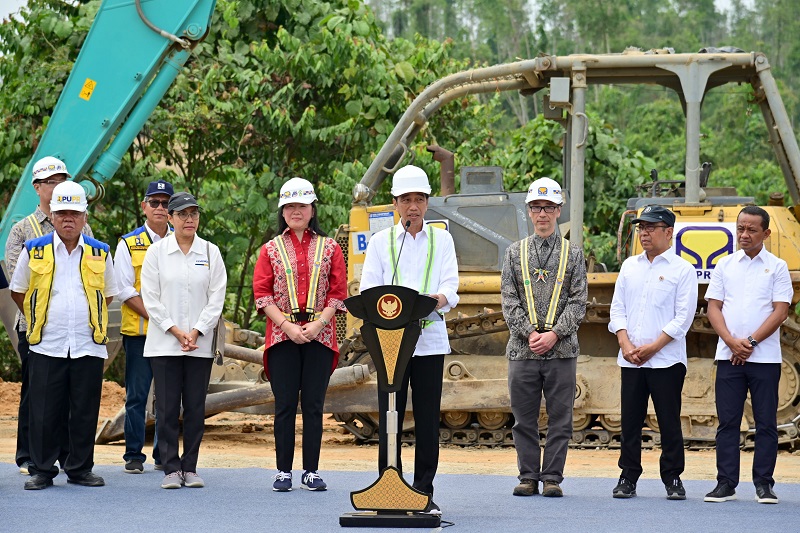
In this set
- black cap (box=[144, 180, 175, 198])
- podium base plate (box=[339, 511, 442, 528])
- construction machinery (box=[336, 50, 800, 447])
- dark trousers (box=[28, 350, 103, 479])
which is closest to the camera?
podium base plate (box=[339, 511, 442, 528])

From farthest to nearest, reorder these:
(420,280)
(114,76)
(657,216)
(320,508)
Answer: (114,76) < (657,216) < (420,280) < (320,508)

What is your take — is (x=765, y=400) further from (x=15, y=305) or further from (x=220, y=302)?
(x=15, y=305)

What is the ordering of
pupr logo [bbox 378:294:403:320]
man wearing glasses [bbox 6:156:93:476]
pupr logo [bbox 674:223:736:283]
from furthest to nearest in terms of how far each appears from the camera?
pupr logo [bbox 674:223:736:283], man wearing glasses [bbox 6:156:93:476], pupr logo [bbox 378:294:403:320]

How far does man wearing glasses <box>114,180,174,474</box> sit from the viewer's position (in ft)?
30.6

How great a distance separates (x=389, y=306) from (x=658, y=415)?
2156 mm

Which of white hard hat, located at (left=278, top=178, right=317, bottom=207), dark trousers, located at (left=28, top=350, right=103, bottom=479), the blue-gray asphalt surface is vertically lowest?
the blue-gray asphalt surface

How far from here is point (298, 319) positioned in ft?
28.1

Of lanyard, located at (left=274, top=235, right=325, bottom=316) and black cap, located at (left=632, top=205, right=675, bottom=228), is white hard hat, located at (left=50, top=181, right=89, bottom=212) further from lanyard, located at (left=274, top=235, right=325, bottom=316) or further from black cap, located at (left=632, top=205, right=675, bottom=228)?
black cap, located at (left=632, top=205, right=675, bottom=228)

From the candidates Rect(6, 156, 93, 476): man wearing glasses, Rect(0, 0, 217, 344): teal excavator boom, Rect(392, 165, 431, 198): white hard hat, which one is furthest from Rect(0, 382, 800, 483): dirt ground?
Rect(392, 165, 431, 198): white hard hat

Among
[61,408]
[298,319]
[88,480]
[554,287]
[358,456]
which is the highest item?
[554,287]

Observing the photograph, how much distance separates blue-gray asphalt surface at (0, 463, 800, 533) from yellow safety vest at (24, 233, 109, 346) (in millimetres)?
1027

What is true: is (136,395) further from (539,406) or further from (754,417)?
(754,417)

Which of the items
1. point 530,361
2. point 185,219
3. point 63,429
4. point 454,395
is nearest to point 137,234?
point 185,219

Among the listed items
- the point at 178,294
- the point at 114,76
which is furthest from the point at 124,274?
the point at 114,76
